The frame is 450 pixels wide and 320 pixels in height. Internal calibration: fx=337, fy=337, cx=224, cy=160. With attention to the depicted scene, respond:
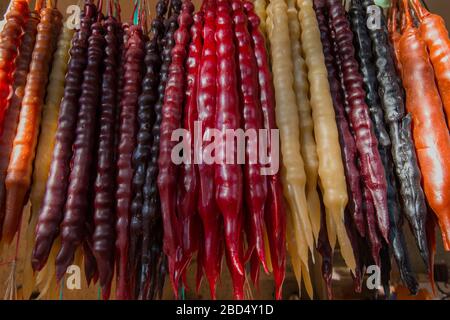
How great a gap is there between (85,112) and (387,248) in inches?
35.2

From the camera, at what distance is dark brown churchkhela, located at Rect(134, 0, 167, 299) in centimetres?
83

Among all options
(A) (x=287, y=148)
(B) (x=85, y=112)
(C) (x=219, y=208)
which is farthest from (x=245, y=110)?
(B) (x=85, y=112)

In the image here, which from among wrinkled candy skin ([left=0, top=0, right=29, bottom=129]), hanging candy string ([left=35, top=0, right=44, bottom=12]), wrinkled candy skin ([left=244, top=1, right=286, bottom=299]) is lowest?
wrinkled candy skin ([left=244, top=1, right=286, bottom=299])

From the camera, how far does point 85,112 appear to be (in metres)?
0.91

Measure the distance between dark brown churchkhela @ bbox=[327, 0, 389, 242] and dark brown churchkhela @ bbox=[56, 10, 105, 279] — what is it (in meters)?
0.72

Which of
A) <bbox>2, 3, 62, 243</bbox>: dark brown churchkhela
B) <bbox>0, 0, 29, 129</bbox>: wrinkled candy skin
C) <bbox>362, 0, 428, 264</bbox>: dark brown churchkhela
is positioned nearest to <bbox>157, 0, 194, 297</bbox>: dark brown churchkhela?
<bbox>2, 3, 62, 243</bbox>: dark brown churchkhela

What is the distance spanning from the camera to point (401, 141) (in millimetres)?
925

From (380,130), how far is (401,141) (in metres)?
0.06

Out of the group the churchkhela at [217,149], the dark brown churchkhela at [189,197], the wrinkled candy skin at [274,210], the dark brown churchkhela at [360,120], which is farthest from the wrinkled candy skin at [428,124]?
the dark brown churchkhela at [189,197]

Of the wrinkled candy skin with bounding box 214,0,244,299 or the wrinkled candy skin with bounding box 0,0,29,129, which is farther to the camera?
the wrinkled candy skin with bounding box 0,0,29,129

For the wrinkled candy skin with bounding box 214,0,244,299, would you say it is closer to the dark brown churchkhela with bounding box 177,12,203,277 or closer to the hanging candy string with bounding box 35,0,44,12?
the dark brown churchkhela with bounding box 177,12,203,277

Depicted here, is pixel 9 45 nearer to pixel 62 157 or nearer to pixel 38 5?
pixel 38 5

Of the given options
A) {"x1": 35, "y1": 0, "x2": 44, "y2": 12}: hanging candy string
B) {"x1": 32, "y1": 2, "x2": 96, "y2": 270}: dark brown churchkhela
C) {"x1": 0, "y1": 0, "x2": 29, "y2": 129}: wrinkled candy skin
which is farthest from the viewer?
{"x1": 35, "y1": 0, "x2": 44, "y2": 12}: hanging candy string
